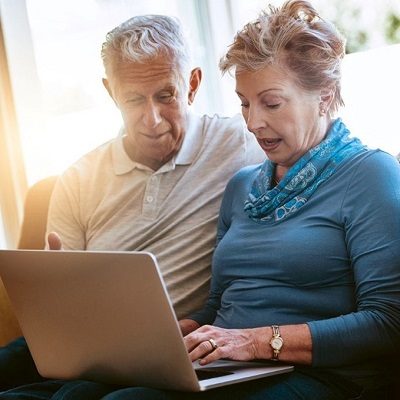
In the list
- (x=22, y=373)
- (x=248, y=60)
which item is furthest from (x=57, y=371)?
(x=248, y=60)

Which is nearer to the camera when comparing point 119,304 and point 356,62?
point 119,304

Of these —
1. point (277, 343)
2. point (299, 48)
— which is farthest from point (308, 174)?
point (277, 343)

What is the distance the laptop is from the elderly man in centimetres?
41

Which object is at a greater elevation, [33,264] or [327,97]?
[327,97]

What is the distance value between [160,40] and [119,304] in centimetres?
81

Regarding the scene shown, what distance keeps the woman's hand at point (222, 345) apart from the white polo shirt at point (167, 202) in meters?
0.39

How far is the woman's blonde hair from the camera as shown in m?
1.55

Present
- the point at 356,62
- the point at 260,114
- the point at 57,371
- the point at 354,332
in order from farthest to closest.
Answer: the point at 356,62, the point at 260,114, the point at 57,371, the point at 354,332

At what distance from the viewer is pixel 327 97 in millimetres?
1594

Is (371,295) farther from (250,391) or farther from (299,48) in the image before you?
(299,48)

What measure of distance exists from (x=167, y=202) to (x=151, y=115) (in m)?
0.21

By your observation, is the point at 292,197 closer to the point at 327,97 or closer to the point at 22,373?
the point at 327,97

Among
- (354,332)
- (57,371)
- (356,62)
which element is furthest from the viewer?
(356,62)

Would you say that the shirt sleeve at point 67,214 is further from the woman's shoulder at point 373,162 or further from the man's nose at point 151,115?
the woman's shoulder at point 373,162
